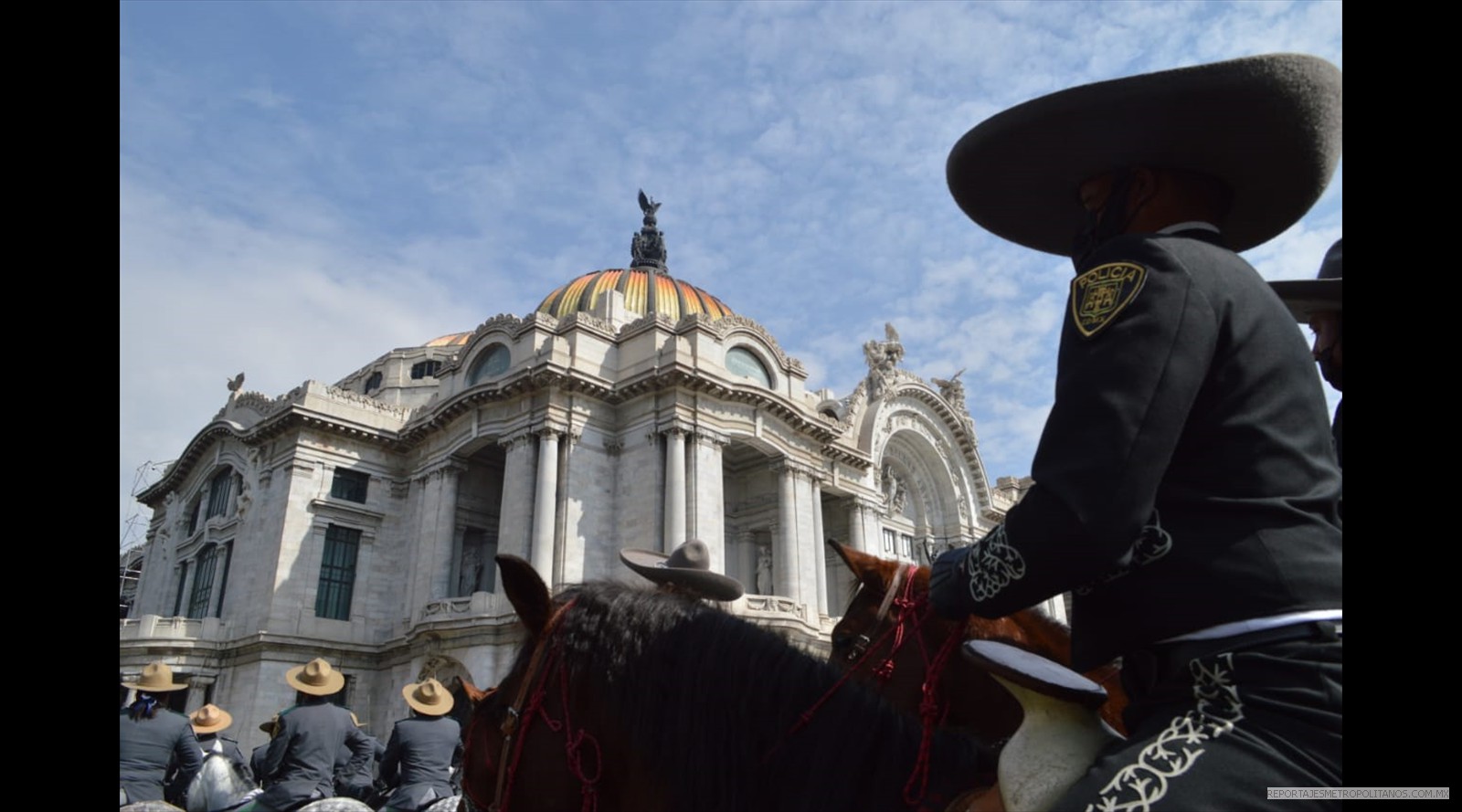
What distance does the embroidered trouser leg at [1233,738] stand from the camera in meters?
1.76

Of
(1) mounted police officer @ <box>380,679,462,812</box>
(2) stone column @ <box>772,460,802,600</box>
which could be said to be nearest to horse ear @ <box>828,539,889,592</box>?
(1) mounted police officer @ <box>380,679,462,812</box>

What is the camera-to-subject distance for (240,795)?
9.30 meters

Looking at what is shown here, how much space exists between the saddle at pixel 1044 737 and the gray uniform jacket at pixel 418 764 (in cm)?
792

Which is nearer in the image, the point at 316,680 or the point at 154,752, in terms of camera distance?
the point at 154,752

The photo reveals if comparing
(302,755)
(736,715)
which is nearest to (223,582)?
(302,755)

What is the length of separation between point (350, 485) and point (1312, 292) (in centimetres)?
3217

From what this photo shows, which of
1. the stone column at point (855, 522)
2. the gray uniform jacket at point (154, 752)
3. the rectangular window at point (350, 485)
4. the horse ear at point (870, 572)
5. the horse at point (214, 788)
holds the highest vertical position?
the rectangular window at point (350, 485)

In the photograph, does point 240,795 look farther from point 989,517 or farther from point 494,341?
point 989,517

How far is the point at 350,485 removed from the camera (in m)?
31.7

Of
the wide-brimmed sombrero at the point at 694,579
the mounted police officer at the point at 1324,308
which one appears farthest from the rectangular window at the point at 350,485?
the mounted police officer at the point at 1324,308

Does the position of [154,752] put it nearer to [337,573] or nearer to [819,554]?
[819,554]

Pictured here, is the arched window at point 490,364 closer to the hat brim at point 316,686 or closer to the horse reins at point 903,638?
the hat brim at point 316,686

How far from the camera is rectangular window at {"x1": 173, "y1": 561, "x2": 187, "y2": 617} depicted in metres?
35.6
